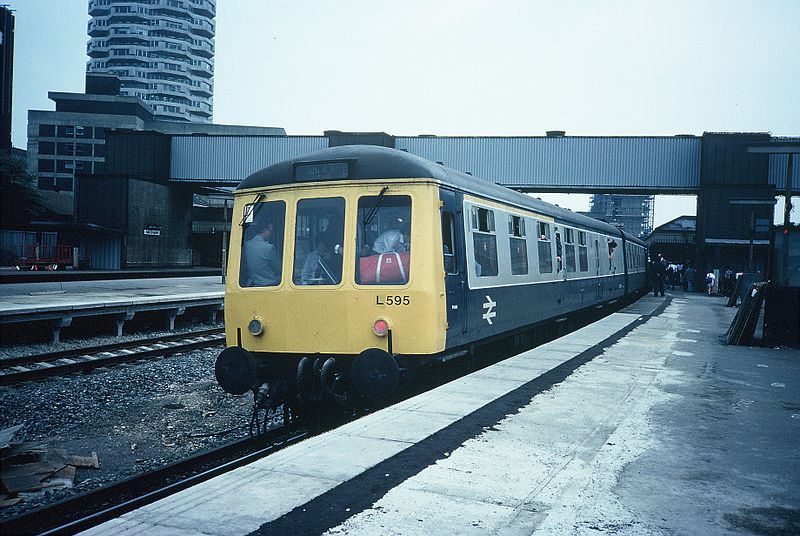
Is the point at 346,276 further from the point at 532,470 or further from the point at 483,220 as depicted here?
the point at 532,470

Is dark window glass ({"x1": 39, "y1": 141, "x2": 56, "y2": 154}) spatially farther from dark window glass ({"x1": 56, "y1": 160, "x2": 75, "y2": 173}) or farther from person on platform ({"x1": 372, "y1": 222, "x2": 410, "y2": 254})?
person on platform ({"x1": 372, "y1": 222, "x2": 410, "y2": 254})

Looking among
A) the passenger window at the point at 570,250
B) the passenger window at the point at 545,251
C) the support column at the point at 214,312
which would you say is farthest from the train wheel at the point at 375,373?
the support column at the point at 214,312

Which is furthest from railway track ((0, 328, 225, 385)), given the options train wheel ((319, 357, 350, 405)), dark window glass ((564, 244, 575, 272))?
dark window glass ((564, 244, 575, 272))

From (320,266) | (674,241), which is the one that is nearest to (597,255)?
(320,266)

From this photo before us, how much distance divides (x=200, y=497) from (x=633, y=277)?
24.9m

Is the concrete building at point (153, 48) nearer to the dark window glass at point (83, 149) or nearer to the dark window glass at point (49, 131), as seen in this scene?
the dark window glass at point (49, 131)

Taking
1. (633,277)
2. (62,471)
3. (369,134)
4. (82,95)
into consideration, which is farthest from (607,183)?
(82,95)

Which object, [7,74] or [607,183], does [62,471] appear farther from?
[7,74]

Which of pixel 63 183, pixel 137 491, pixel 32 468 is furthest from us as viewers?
pixel 63 183

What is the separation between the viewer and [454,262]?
25.6 ft

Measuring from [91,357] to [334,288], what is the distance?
6766 millimetres

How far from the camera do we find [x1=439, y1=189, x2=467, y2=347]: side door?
24.7 ft

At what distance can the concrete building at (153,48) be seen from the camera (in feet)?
459

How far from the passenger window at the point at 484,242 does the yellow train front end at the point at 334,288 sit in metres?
1.39
